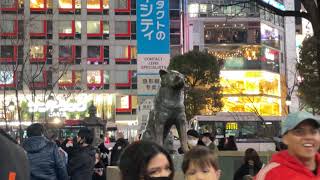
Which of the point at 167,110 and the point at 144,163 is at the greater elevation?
the point at 144,163

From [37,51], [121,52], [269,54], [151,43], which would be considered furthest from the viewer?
[269,54]

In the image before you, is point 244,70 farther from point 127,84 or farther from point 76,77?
point 76,77

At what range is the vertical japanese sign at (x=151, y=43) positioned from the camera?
1220 centimetres

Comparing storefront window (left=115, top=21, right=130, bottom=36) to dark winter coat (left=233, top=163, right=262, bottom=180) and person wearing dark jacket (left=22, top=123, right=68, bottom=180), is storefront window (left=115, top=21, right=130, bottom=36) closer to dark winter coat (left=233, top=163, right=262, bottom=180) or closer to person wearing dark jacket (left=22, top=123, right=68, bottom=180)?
dark winter coat (left=233, top=163, right=262, bottom=180)

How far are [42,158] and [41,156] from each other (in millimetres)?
31

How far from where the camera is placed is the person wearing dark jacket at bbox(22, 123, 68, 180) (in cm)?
664

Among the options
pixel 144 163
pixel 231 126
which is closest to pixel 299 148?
pixel 144 163

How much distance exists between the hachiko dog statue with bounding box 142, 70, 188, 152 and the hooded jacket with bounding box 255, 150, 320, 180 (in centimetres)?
534

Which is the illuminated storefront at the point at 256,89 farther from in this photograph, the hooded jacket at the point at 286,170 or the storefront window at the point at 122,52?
the hooded jacket at the point at 286,170

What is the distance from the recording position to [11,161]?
70.9 inches

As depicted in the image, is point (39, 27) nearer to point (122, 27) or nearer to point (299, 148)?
point (122, 27)

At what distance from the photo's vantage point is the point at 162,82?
8.89 meters

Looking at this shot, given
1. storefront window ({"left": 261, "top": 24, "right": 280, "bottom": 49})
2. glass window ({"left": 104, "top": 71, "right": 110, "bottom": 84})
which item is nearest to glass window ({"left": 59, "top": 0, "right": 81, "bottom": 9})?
glass window ({"left": 104, "top": 71, "right": 110, "bottom": 84})

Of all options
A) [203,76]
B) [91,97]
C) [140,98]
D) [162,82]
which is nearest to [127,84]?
[91,97]
